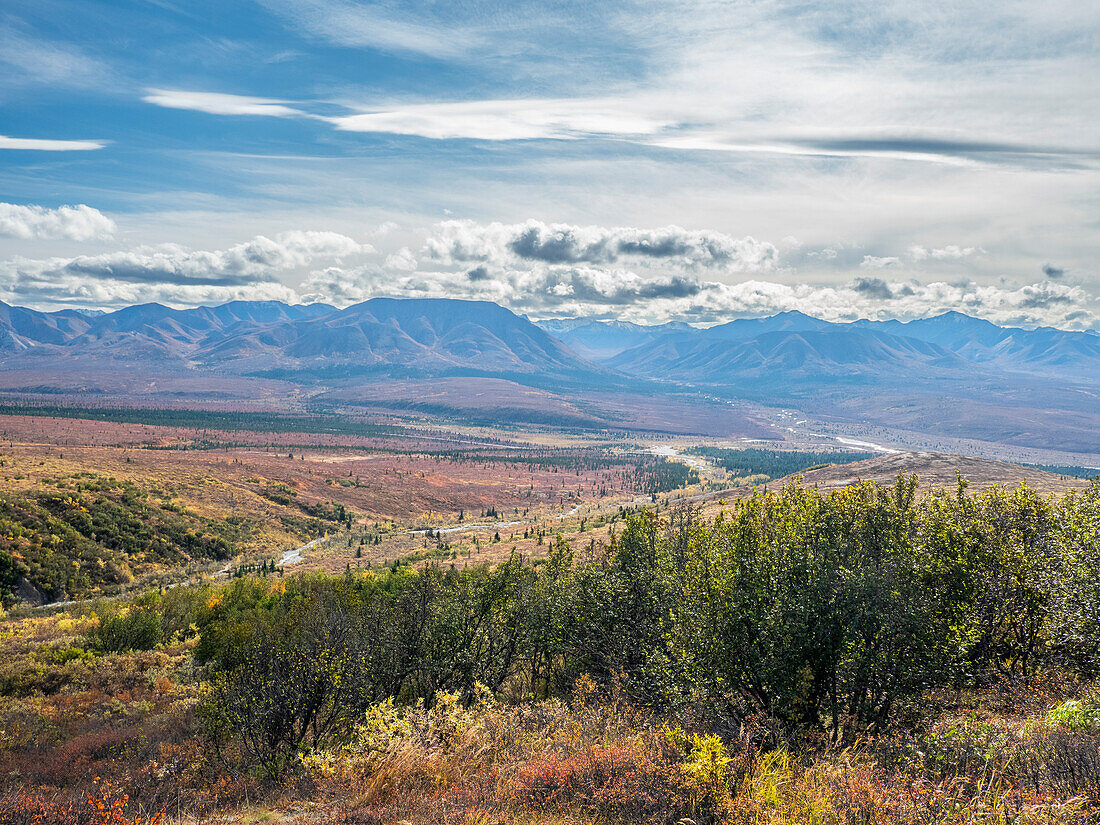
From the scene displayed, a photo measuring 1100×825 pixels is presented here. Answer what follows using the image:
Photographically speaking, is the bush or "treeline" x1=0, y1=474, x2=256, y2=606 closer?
the bush

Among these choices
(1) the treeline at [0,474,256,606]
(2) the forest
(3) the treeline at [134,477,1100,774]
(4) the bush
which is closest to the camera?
(2) the forest

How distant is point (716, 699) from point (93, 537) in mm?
98291

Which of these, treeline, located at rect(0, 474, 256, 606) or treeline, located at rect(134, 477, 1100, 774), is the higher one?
treeline, located at rect(134, 477, 1100, 774)

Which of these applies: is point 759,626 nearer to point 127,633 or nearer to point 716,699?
point 716,699

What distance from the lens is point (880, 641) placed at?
45.2 feet

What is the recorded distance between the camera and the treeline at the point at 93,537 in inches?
2771

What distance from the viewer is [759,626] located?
47.5 feet

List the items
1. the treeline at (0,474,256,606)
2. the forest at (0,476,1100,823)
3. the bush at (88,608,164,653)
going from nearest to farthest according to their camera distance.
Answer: the forest at (0,476,1100,823)
the bush at (88,608,164,653)
the treeline at (0,474,256,606)

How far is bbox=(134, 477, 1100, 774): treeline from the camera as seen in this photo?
14.1 metres

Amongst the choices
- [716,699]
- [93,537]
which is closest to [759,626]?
[716,699]

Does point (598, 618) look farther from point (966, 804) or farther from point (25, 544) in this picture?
point (25, 544)

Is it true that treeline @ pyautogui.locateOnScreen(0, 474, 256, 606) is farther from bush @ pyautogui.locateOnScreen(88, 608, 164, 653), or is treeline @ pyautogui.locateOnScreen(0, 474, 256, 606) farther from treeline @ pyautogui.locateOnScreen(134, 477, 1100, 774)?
treeline @ pyautogui.locateOnScreen(134, 477, 1100, 774)

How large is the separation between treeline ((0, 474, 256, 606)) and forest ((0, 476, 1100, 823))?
55.3m

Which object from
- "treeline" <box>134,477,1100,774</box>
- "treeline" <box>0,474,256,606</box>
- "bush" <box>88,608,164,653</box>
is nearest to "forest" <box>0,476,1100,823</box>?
"treeline" <box>134,477,1100,774</box>
